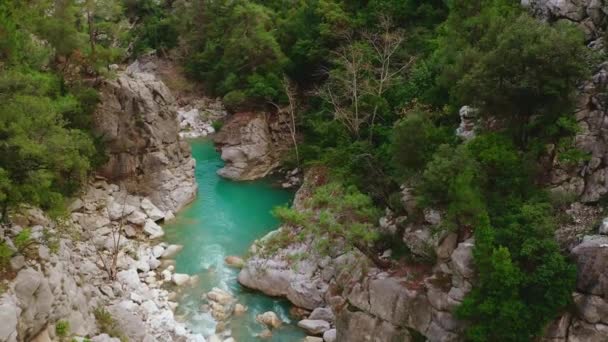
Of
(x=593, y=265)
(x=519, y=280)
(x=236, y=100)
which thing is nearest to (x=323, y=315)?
Result: (x=519, y=280)

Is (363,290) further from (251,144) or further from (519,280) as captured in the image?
(251,144)

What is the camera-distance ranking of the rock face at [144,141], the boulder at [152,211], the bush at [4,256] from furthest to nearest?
1. the rock face at [144,141]
2. the boulder at [152,211]
3. the bush at [4,256]

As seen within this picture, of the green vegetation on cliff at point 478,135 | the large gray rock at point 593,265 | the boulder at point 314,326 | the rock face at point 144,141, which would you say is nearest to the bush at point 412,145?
the green vegetation on cliff at point 478,135

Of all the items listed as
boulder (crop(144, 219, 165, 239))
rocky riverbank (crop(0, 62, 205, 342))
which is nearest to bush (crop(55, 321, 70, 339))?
rocky riverbank (crop(0, 62, 205, 342))

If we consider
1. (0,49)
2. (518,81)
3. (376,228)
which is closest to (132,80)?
(0,49)

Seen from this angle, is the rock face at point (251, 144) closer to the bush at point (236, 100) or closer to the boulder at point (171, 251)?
the bush at point (236, 100)

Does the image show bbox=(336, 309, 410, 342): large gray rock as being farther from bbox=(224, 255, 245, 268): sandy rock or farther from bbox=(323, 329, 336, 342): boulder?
bbox=(224, 255, 245, 268): sandy rock
